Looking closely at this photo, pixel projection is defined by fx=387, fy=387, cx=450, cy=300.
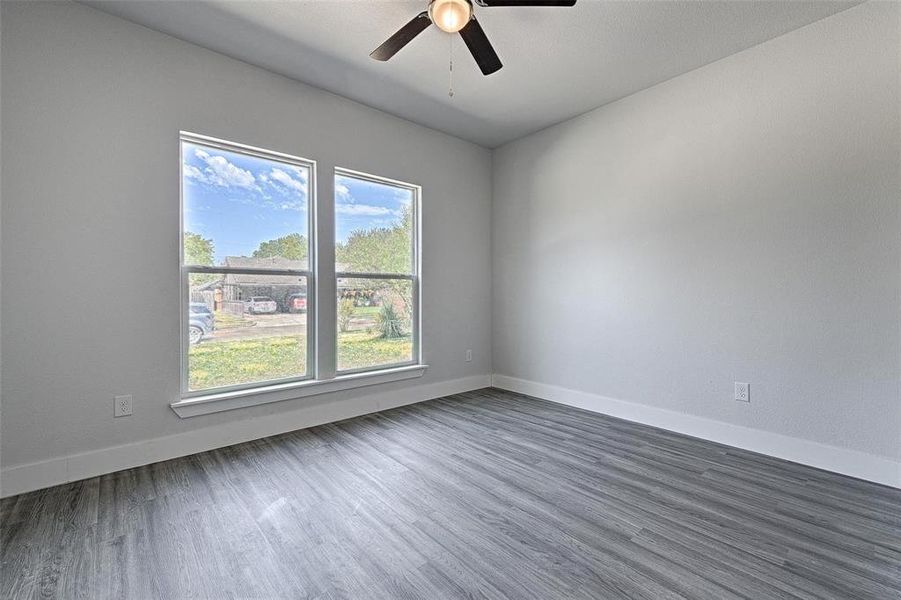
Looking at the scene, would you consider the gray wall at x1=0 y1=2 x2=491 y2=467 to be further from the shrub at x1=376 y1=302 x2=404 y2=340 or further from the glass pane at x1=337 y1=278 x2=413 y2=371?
the shrub at x1=376 y1=302 x2=404 y2=340

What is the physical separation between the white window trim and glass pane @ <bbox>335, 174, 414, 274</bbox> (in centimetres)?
6

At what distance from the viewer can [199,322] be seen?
275cm

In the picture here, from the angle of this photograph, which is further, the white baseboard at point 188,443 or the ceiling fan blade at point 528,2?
the white baseboard at point 188,443

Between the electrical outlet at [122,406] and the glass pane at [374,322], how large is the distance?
1.44 m

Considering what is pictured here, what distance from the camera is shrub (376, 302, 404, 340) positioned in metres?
3.75

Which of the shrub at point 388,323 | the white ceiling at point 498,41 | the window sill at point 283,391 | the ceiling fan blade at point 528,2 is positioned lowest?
the window sill at point 283,391

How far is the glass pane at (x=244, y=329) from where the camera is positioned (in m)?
2.75

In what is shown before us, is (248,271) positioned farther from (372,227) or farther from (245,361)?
(372,227)

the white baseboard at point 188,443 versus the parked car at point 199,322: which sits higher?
the parked car at point 199,322

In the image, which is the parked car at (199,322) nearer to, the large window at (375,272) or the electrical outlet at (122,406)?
the electrical outlet at (122,406)

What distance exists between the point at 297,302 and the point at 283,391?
0.72 m

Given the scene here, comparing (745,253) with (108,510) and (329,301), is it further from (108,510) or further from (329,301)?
(108,510)

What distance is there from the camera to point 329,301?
3.32 meters

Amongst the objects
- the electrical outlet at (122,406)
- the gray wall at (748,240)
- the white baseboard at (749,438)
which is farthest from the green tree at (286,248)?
the white baseboard at (749,438)
